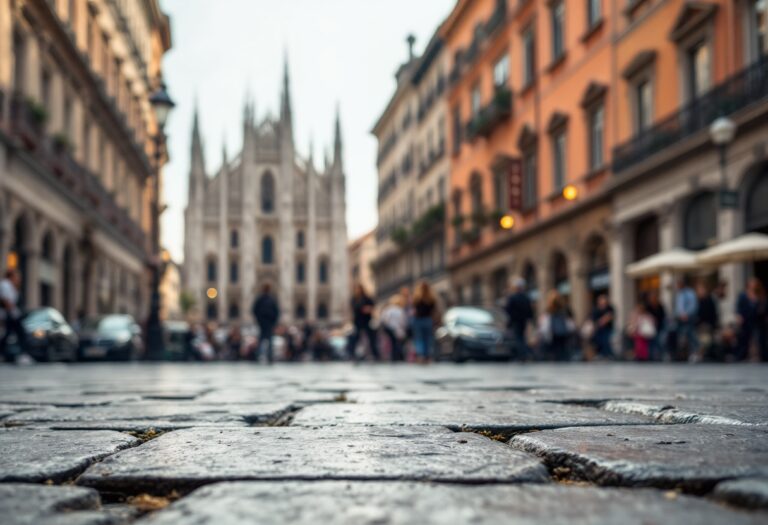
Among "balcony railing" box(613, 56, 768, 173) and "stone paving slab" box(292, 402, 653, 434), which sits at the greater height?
"balcony railing" box(613, 56, 768, 173)

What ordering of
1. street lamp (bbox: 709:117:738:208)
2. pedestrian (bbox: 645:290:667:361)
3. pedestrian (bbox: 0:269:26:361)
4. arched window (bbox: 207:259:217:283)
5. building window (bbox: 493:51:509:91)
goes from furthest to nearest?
arched window (bbox: 207:259:217:283)
building window (bbox: 493:51:509:91)
pedestrian (bbox: 645:290:667:361)
pedestrian (bbox: 0:269:26:361)
street lamp (bbox: 709:117:738:208)

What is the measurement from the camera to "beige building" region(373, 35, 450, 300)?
41625 mm

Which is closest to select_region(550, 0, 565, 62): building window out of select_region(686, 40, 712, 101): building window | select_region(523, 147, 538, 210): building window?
select_region(523, 147, 538, 210): building window

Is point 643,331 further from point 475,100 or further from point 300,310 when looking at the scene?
point 300,310

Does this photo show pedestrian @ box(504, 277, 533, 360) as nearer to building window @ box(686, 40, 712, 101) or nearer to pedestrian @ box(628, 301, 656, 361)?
pedestrian @ box(628, 301, 656, 361)

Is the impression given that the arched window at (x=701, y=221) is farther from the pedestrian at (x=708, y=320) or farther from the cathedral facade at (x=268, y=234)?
the cathedral facade at (x=268, y=234)

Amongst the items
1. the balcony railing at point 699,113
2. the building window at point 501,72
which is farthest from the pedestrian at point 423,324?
the building window at point 501,72

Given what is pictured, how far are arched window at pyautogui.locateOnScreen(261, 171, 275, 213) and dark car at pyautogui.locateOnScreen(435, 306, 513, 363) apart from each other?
65924 millimetres

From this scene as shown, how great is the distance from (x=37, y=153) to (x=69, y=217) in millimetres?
4388

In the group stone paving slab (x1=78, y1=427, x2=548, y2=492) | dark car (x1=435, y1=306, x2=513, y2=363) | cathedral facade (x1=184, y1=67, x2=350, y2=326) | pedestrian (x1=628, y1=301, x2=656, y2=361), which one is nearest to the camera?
stone paving slab (x1=78, y1=427, x2=548, y2=492)

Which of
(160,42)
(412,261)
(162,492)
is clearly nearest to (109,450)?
(162,492)

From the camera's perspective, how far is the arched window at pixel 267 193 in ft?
281

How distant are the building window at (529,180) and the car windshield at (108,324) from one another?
12638mm

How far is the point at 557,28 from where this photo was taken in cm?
2694
